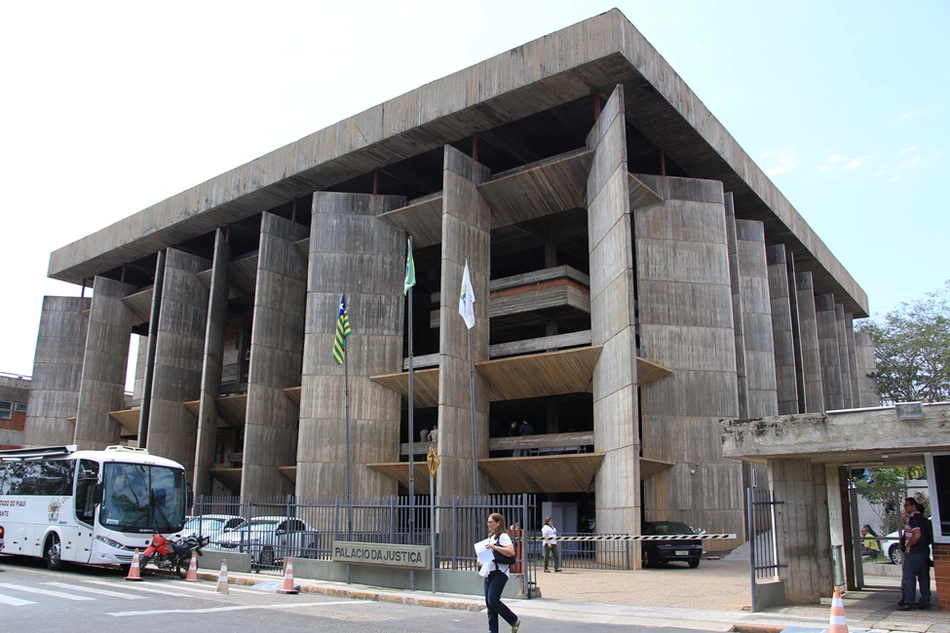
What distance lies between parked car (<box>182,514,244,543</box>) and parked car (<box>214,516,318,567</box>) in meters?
0.44

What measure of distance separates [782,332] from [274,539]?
29.8 metres

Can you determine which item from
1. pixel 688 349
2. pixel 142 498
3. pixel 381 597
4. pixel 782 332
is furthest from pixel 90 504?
pixel 782 332

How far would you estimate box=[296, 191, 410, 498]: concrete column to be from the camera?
106 ft

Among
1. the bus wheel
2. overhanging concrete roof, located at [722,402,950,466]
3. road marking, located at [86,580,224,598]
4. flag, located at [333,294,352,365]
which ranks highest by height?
flag, located at [333,294,352,365]

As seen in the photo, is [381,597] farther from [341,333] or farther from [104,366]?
[104,366]

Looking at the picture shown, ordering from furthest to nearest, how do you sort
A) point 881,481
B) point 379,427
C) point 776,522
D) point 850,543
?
point 379,427 → point 881,481 → point 850,543 → point 776,522

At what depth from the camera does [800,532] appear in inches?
512

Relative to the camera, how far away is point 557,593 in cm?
1545

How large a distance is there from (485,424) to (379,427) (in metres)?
5.14

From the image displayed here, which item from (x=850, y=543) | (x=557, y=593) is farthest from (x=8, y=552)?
(x=850, y=543)

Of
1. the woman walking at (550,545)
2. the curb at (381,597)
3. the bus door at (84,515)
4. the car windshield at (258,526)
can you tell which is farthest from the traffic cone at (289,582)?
the woman walking at (550,545)

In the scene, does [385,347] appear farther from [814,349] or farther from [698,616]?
[814,349]

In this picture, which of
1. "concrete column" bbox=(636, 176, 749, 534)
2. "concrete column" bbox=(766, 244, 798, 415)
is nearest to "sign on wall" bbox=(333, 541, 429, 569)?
"concrete column" bbox=(636, 176, 749, 534)

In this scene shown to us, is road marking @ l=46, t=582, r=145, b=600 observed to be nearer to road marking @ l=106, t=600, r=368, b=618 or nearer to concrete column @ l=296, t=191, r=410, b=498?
road marking @ l=106, t=600, r=368, b=618
